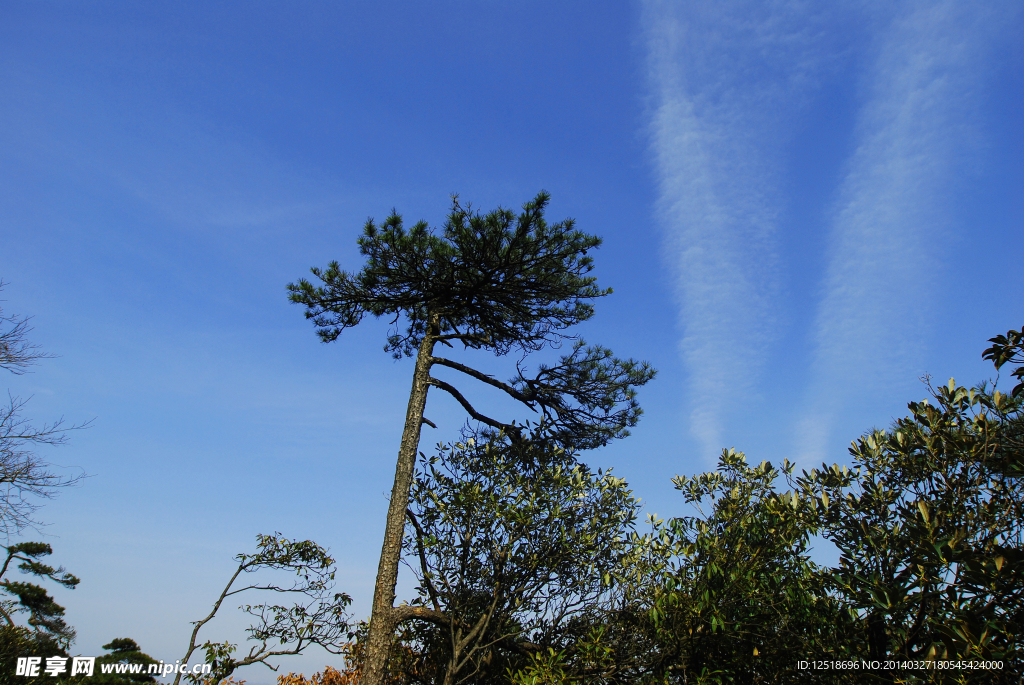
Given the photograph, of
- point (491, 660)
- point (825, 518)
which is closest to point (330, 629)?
point (491, 660)

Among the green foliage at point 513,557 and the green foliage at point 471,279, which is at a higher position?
the green foliage at point 471,279

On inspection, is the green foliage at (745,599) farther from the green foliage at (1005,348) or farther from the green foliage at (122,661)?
the green foliage at (122,661)

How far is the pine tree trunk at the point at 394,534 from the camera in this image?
9.34m

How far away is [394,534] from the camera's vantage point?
10.2 meters

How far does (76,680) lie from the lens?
564 inches

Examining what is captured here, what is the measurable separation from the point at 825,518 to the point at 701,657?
2.32 metres

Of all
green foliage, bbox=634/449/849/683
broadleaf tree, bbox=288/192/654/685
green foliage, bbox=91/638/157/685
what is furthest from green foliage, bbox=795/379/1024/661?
green foliage, bbox=91/638/157/685

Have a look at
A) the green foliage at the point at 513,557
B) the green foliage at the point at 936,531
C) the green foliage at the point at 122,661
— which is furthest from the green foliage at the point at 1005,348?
the green foliage at the point at 122,661

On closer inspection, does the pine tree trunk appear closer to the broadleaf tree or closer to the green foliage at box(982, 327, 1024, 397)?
the broadleaf tree

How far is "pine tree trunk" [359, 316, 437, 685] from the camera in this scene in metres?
9.34

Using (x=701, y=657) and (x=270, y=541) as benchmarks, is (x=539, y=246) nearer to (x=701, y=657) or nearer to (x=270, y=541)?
(x=701, y=657)

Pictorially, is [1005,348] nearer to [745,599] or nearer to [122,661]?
[745,599]

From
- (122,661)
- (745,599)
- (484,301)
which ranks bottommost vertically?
(122,661)

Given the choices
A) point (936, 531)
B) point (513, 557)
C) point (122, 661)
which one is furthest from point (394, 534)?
point (122, 661)
